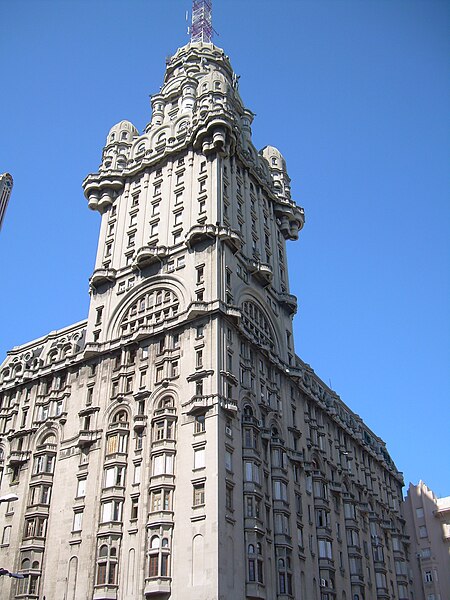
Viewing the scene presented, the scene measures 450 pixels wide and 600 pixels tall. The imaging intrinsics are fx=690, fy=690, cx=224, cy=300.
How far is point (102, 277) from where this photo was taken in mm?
75562

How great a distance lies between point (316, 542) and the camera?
220ft

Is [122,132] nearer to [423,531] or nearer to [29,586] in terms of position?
[29,586]

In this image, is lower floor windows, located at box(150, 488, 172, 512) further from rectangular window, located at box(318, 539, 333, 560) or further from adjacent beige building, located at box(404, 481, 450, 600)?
adjacent beige building, located at box(404, 481, 450, 600)

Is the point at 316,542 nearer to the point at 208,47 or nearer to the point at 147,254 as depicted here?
the point at 147,254

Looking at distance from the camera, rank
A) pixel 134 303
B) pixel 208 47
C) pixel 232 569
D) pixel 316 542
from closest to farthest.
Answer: pixel 232 569 < pixel 316 542 < pixel 134 303 < pixel 208 47

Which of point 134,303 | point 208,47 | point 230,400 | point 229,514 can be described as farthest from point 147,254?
point 208,47

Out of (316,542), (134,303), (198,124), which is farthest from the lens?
(198,124)

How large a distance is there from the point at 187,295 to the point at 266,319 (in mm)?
11013

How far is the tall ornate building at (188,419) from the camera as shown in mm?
55469

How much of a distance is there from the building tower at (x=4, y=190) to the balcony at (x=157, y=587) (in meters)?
37.5

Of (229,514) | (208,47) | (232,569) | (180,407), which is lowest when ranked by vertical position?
(232,569)

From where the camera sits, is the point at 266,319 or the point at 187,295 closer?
the point at 187,295

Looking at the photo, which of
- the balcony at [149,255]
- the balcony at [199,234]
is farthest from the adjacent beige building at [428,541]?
the balcony at [149,255]

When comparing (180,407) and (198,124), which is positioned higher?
(198,124)
